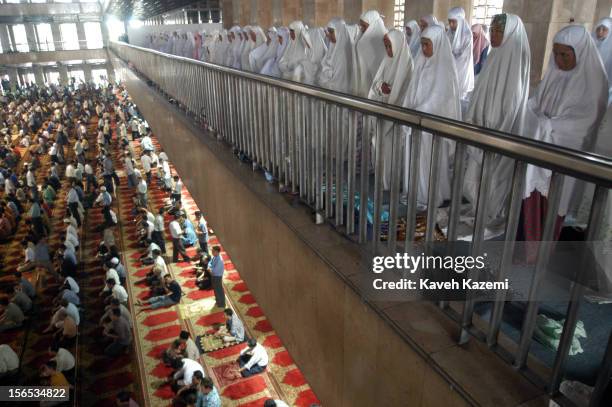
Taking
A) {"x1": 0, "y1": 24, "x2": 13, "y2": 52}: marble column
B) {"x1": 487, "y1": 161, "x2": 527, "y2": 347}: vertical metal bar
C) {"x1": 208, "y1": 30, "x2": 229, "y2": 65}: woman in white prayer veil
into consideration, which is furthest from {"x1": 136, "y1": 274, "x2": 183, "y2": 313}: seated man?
{"x1": 0, "y1": 24, "x2": 13, "y2": 52}: marble column

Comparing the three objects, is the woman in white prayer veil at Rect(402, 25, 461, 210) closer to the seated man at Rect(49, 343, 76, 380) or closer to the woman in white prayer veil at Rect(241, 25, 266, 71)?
the woman in white prayer veil at Rect(241, 25, 266, 71)

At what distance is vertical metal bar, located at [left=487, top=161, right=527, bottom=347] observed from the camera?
1.79 metres

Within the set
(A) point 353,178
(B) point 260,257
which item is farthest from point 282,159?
(A) point 353,178

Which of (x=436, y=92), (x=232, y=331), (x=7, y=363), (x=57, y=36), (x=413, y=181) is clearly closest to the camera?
(x=413, y=181)

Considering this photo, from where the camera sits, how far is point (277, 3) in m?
13.5

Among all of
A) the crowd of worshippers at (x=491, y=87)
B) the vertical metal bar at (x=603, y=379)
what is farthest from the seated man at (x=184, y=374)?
the vertical metal bar at (x=603, y=379)

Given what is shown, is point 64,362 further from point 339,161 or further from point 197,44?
point 197,44

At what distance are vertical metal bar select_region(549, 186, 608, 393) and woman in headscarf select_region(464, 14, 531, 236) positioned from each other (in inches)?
59.6

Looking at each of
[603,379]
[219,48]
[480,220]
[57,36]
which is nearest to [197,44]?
[219,48]

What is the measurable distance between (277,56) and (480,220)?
5758 millimetres

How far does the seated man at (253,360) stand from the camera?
8953mm

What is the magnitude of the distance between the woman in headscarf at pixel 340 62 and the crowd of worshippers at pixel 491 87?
12 mm

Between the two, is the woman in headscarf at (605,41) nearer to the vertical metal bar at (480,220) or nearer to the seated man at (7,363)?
the vertical metal bar at (480,220)

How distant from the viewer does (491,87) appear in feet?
10.7
